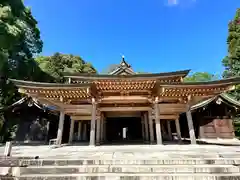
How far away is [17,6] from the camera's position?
13.7 m

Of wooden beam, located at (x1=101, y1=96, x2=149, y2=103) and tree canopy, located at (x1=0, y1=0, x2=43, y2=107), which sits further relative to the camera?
tree canopy, located at (x1=0, y1=0, x2=43, y2=107)

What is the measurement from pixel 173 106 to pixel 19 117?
13.9 m

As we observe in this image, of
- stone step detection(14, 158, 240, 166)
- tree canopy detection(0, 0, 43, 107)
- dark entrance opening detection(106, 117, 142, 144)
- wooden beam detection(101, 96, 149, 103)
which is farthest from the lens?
dark entrance opening detection(106, 117, 142, 144)

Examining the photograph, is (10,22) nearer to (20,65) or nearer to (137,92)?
(20,65)

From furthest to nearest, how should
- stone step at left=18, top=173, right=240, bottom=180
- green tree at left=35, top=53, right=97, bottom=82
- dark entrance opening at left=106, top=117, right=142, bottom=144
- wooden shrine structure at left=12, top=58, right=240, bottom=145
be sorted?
green tree at left=35, top=53, right=97, bottom=82, dark entrance opening at left=106, top=117, right=142, bottom=144, wooden shrine structure at left=12, top=58, right=240, bottom=145, stone step at left=18, top=173, right=240, bottom=180

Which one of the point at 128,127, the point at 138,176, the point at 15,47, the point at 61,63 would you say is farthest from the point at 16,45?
the point at 138,176

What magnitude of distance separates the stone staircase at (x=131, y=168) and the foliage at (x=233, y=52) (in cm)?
1746

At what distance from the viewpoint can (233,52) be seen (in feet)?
59.5

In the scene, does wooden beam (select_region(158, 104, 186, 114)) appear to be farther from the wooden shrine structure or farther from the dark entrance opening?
the dark entrance opening

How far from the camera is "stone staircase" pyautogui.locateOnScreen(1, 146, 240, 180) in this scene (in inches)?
148

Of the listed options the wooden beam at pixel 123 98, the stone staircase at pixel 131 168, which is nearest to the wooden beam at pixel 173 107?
the wooden beam at pixel 123 98

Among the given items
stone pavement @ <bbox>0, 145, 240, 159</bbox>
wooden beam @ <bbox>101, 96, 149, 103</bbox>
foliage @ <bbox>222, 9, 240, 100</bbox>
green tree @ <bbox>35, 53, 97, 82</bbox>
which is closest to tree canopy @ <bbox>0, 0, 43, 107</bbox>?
green tree @ <bbox>35, 53, 97, 82</bbox>

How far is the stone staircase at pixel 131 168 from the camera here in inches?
148

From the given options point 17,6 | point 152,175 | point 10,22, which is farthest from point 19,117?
point 152,175
